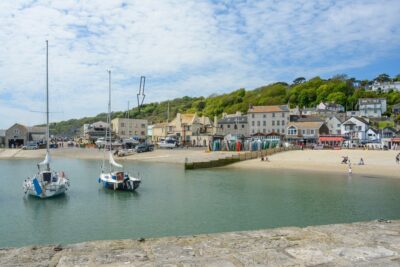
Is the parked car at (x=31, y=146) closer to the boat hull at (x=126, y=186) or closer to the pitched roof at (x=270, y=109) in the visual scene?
the pitched roof at (x=270, y=109)

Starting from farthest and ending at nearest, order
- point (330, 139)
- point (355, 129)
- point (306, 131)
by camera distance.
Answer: point (355, 129), point (306, 131), point (330, 139)

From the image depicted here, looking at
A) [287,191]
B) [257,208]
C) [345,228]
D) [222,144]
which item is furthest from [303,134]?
[345,228]

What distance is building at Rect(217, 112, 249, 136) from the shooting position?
96500 mm

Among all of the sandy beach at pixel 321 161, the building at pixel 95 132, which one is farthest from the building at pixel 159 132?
the sandy beach at pixel 321 161

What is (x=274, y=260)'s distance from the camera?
20.2 feet

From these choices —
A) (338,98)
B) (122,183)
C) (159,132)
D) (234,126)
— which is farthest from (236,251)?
(338,98)

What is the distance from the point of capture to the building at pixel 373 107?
123269 millimetres

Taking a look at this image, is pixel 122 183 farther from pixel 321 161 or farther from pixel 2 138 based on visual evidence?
pixel 2 138

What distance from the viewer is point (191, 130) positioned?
3927 inches

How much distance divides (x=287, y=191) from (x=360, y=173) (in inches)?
696

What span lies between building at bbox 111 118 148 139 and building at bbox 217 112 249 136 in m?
30.0

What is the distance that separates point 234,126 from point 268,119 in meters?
9.60

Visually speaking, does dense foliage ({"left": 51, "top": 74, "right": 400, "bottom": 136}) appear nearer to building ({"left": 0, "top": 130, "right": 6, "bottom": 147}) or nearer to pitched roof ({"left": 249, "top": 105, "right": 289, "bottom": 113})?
pitched roof ({"left": 249, "top": 105, "right": 289, "bottom": 113})

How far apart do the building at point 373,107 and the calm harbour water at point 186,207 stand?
302 ft
